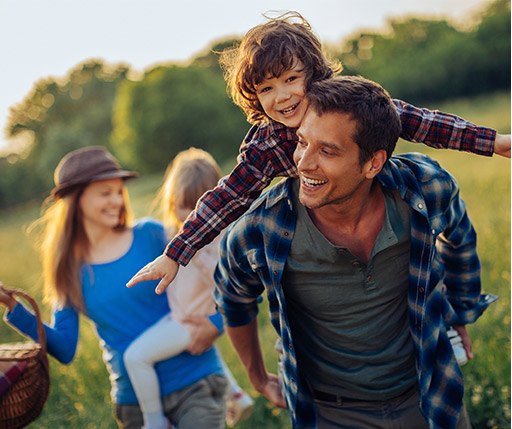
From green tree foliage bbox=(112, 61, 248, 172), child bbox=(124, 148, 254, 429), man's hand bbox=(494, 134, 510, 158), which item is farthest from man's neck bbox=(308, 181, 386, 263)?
green tree foliage bbox=(112, 61, 248, 172)

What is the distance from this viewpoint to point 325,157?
2.54m

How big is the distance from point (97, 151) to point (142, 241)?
67 centimetres

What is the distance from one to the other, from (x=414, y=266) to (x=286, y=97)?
2.63 feet

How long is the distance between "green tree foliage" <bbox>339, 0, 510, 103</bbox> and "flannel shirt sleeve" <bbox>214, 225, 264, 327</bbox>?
25.1 metres

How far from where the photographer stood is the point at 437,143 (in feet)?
9.18

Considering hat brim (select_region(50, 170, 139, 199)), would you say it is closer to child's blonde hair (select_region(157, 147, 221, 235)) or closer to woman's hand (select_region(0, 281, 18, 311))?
child's blonde hair (select_region(157, 147, 221, 235))

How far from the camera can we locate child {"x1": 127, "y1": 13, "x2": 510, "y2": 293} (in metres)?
2.78

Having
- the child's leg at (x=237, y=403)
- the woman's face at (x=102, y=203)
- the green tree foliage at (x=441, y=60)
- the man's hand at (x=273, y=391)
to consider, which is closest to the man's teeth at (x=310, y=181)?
the man's hand at (x=273, y=391)

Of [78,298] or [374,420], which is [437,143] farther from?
[78,298]

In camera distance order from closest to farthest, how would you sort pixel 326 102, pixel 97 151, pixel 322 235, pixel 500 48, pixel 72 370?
1. pixel 326 102
2. pixel 322 235
3. pixel 97 151
4. pixel 72 370
5. pixel 500 48

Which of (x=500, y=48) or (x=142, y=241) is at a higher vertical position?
(x=142, y=241)

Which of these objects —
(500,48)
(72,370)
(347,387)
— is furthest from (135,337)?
(500,48)

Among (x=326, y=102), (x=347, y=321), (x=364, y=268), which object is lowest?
(x=347, y=321)

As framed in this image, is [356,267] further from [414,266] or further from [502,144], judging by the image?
[502,144]
